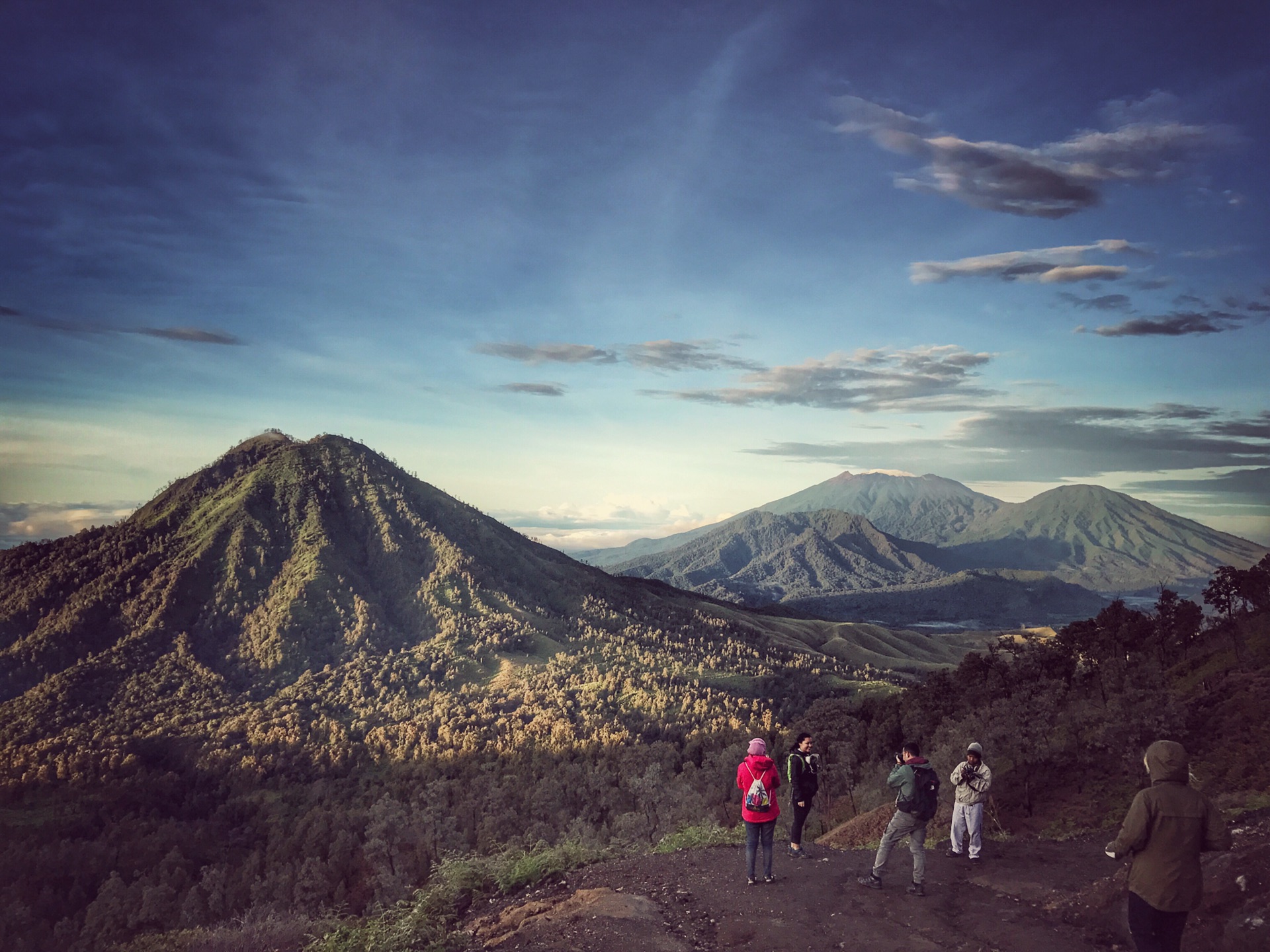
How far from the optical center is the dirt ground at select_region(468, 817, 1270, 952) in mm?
12844

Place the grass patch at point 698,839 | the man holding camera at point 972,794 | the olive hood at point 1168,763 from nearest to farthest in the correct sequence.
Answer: the olive hood at point 1168,763 → the man holding camera at point 972,794 → the grass patch at point 698,839

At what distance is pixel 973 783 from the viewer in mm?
18375

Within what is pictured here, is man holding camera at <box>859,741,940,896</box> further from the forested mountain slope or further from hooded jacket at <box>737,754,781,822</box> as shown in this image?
the forested mountain slope

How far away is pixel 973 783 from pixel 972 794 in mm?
278

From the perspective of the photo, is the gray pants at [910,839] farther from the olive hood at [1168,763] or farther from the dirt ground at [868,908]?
the olive hood at [1168,763]

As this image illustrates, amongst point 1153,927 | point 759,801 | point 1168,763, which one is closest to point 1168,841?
point 1168,763

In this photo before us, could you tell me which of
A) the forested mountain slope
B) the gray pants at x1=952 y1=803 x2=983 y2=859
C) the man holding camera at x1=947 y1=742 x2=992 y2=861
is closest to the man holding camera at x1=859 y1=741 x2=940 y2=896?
the man holding camera at x1=947 y1=742 x2=992 y2=861

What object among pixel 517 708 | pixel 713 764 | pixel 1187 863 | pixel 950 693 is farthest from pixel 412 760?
pixel 1187 863

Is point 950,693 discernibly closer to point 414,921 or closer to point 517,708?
point 414,921

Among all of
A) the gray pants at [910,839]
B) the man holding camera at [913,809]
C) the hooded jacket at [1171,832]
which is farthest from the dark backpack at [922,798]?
the hooded jacket at [1171,832]

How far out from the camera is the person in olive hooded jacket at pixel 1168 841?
31.3ft

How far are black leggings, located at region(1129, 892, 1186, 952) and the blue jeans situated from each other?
7820 mm

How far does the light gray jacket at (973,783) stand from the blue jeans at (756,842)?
5.51m

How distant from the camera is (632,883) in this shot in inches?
699
